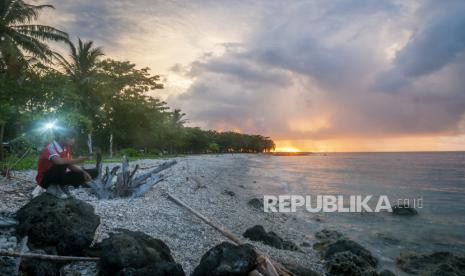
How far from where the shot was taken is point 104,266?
14.5 feet

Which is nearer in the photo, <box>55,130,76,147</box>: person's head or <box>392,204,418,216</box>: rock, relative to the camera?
<box>55,130,76,147</box>: person's head

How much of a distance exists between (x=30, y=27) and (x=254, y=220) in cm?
2297

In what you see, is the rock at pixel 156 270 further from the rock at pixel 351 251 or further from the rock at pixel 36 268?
the rock at pixel 351 251

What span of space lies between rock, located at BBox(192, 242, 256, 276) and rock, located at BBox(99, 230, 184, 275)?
34 centimetres

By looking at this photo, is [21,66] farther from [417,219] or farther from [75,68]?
[417,219]

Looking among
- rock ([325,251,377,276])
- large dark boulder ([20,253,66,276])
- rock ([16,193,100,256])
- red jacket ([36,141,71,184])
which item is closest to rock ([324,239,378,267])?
rock ([325,251,377,276])

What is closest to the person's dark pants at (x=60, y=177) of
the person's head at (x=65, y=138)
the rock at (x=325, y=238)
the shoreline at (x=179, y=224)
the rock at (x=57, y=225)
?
the person's head at (x=65, y=138)

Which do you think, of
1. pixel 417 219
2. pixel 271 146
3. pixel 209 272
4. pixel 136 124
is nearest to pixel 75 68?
pixel 136 124

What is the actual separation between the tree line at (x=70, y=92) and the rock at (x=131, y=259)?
1807 centimetres

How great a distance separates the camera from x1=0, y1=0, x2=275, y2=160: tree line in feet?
76.6

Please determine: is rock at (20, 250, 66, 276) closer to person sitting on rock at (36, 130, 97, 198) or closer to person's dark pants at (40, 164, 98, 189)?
person sitting on rock at (36, 130, 97, 198)

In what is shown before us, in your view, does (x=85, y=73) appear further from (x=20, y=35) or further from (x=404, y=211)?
(x=404, y=211)

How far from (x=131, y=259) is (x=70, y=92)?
26.7 m

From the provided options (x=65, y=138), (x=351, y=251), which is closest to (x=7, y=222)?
(x=65, y=138)
